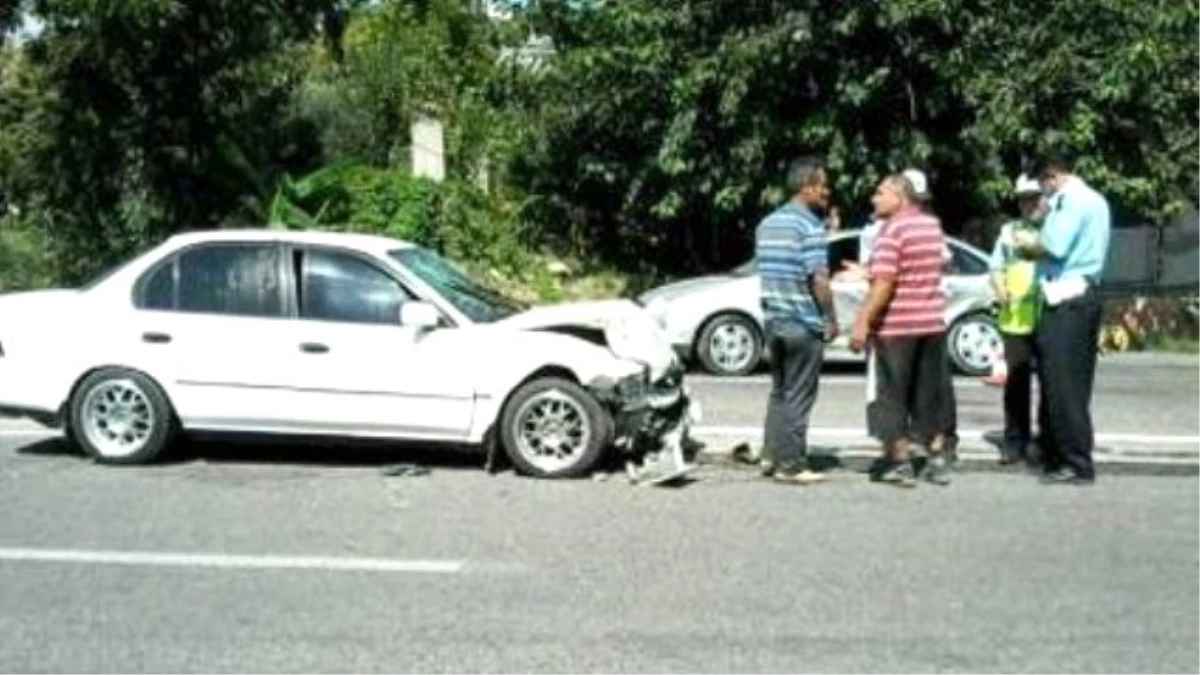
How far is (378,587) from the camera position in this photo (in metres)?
7.69

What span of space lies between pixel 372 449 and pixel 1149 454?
192 inches

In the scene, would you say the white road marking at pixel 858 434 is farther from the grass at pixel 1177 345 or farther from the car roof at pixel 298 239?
the grass at pixel 1177 345

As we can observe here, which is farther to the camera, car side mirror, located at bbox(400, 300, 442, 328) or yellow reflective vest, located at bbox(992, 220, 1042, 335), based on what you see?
yellow reflective vest, located at bbox(992, 220, 1042, 335)

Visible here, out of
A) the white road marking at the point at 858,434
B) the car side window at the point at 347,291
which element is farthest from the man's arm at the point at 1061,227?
the car side window at the point at 347,291

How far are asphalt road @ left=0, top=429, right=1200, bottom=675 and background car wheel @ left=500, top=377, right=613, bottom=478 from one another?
191 mm

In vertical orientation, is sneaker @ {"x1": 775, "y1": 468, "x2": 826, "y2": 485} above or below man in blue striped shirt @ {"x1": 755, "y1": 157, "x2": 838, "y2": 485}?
below

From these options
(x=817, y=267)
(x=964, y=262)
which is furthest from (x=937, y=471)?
(x=964, y=262)

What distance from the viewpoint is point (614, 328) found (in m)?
10.6

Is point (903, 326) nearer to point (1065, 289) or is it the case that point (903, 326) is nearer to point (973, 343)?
point (1065, 289)

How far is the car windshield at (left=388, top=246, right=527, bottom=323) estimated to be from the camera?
1075cm

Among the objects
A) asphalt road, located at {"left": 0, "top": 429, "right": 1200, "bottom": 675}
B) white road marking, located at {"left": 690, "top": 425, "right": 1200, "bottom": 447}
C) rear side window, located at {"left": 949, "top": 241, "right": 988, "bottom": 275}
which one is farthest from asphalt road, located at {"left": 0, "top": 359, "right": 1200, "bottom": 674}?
rear side window, located at {"left": 949, "top": 241, "right": 988, "bottom": 275}

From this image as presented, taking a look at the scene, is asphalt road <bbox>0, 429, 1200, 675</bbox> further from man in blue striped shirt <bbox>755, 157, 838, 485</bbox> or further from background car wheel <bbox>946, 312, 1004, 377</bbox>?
background car wheel <bbox>946, 312, 1004, 377</bbox>

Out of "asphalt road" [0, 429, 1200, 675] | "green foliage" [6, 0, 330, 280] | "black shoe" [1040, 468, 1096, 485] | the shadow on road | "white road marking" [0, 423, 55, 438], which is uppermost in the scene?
"green foliage" [6, 0, 330, 280]

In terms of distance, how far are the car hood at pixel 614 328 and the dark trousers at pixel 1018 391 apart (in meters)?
1.98
